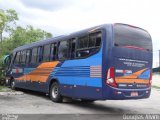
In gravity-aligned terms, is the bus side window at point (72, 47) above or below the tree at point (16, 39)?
below

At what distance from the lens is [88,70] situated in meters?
13.2

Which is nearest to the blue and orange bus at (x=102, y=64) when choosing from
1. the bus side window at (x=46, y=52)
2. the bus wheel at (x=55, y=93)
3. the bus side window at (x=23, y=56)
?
the bus wheel at (x=55, y=93)

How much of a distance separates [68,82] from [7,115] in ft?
12.5

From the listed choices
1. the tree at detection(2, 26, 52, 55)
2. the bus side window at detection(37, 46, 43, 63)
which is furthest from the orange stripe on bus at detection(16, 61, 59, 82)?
the tree at detection(2, 26, 52, 55)

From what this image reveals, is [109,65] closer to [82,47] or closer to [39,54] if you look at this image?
[82,47]

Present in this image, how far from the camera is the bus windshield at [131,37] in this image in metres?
12.6

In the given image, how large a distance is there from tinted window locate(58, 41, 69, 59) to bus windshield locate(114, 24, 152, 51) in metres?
3.19

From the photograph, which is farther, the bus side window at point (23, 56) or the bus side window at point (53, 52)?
the bus side window at point (23, 56)

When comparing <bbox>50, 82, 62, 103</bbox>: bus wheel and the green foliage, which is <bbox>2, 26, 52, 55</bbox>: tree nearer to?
the green foliage

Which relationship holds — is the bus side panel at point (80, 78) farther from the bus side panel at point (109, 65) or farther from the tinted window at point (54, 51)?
the tinted window at point (54, 51)

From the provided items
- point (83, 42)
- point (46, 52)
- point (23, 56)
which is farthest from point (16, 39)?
point (83, 42)

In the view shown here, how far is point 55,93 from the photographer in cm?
1592

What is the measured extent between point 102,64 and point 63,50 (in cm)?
362

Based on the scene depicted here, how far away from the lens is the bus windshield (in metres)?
12.6
